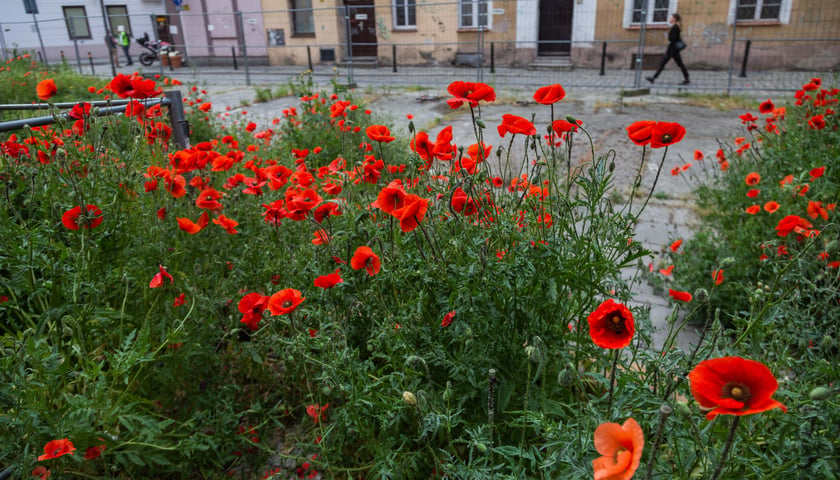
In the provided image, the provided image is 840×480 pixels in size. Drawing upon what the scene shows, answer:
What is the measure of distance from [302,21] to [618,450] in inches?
756

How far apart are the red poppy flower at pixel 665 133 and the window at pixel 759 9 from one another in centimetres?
1424

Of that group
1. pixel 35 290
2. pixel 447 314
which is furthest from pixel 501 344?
pixel 35 290

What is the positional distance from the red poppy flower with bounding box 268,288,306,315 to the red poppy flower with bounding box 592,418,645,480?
0.87 meters

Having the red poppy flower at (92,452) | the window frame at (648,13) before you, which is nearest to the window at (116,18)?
the window frame at (648,13)

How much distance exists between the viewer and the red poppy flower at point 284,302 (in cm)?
144

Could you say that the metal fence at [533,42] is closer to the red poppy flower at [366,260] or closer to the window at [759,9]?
the window at [759,9]

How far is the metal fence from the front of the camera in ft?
41.1

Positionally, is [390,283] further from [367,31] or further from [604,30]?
[367,31]

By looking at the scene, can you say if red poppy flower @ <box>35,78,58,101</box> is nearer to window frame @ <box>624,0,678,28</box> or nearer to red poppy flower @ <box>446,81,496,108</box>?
red poppy flower @ <box>446,81,496,108</box>

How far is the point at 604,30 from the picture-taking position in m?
14.2

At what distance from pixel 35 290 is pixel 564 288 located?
171 cm

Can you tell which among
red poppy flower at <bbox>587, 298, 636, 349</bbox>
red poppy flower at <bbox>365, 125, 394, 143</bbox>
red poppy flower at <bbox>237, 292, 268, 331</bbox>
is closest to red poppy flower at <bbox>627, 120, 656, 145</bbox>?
red poppy flower at <bbox>587, 298, 636, 349</bbox>

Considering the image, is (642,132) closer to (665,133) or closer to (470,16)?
(665,133)

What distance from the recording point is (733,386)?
816 mm
